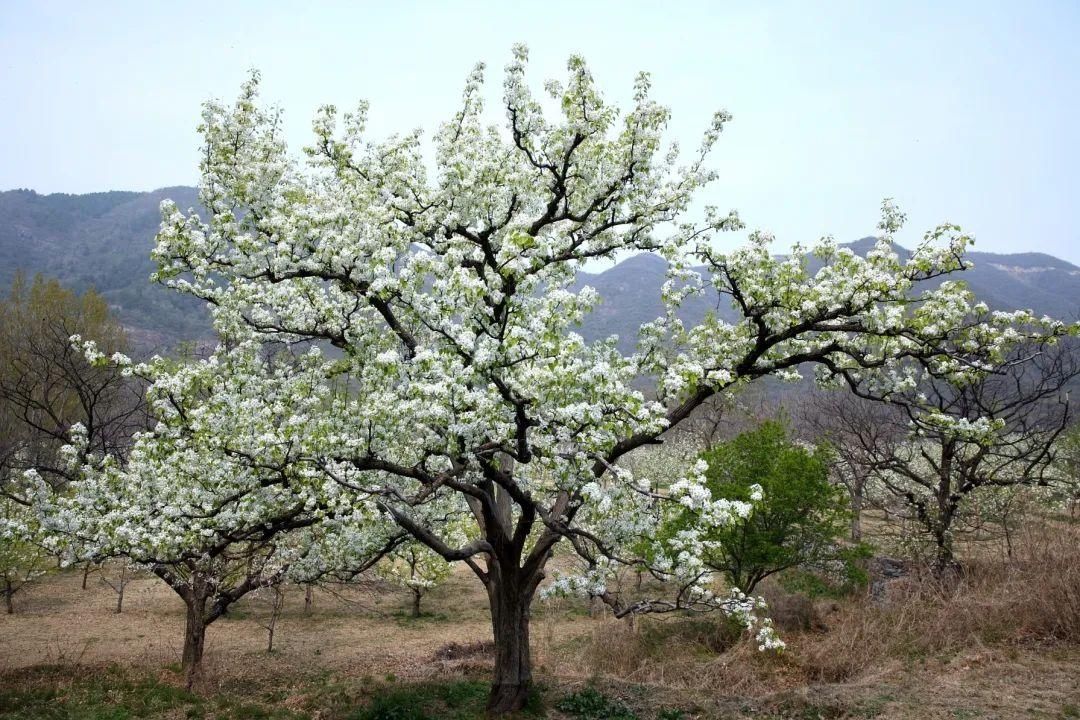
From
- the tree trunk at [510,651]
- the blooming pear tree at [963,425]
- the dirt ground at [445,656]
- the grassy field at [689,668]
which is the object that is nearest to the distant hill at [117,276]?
the dirt ground at [445,656]

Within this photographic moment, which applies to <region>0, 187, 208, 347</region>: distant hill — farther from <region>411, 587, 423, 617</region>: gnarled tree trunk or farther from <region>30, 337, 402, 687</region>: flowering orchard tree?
<region>30, 337, 402, 687</region>: flowering orchard tree

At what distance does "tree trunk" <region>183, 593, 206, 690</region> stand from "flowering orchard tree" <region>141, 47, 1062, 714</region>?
6.34 m

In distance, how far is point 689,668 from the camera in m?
15.8

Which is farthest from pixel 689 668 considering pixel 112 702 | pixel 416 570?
pixel 416 570

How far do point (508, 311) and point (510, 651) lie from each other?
6620mm

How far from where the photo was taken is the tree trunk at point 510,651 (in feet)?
39.2

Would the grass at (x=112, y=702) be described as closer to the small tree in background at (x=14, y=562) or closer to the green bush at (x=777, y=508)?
the small tree in background at (x=14, y=562)

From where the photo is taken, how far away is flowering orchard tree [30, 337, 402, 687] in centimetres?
920

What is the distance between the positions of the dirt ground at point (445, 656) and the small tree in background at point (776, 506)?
3.06m

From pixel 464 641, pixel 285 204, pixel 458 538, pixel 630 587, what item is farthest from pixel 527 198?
pixel 630 587

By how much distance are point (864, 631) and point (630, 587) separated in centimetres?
1554

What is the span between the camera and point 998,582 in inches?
661

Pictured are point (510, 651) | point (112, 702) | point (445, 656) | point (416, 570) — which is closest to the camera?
point (510, 651)

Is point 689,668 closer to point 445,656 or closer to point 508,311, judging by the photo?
point 445,656
